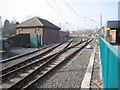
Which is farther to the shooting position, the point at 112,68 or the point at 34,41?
the point at 34,41

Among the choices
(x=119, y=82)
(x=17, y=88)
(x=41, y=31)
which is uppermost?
(x=41, y=31)

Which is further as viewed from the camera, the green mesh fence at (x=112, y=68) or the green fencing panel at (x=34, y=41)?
the green fencing panel at (x=34, y=41)

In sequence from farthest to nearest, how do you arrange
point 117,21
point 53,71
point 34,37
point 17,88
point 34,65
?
point 117,21
point 34,37
point 34,65
point 53,71
point 17,88

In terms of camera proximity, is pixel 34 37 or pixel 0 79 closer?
pixel 0 79

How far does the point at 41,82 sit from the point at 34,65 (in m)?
3.33

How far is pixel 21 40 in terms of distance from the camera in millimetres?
21969

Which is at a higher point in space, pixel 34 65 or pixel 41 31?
pixel 41 31

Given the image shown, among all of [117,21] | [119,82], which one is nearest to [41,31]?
[117,21]

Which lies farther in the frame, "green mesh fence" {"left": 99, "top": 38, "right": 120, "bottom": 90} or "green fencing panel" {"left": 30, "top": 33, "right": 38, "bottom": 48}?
"green fencing panel" {"left": 30, "top": 33, "right": 38, "bottom": 48}

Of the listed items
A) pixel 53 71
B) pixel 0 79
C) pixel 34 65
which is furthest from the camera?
pixel 34 65

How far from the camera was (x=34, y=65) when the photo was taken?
9.51 m

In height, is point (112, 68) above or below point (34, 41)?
below

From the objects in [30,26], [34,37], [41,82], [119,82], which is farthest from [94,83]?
[30,26]

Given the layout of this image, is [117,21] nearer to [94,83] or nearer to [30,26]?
[30,26]
